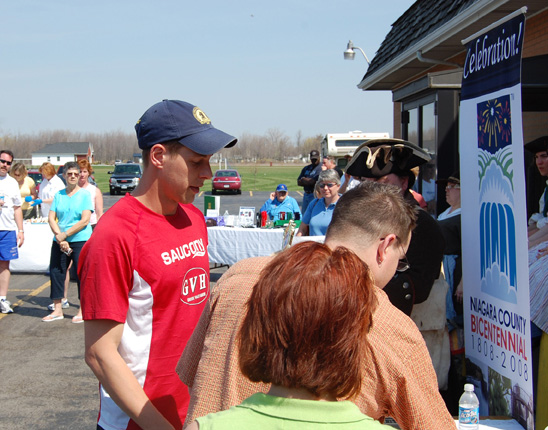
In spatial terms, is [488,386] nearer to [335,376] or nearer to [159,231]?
[159,231]

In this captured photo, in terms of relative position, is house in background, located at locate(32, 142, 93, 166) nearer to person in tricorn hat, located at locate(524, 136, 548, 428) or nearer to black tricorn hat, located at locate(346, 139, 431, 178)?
black tricorn hat, located at locate(346, 139, 431, 178)

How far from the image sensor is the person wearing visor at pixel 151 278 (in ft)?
6.47

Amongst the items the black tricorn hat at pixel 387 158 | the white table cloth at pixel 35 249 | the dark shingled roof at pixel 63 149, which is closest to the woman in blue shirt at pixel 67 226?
the white table cloth at pixel 35 249

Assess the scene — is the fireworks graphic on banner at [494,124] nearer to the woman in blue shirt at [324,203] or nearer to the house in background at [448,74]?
the house in background at [448,74]

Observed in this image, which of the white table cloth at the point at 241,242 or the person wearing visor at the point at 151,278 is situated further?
the white table cloth at the point at 241,242

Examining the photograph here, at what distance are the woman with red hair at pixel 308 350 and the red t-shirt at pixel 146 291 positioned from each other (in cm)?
82

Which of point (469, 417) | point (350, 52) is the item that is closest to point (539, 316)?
point (469, 417)

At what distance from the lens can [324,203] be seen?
8.28 meters

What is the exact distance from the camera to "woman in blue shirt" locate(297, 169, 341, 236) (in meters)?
8.02

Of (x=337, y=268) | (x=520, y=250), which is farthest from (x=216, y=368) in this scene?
(x=520, y=250)

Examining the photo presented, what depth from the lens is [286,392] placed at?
1.30 m

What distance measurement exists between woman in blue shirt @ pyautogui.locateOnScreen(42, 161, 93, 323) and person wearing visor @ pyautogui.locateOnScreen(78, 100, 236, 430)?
5.70 m

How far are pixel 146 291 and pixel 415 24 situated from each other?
9.16m

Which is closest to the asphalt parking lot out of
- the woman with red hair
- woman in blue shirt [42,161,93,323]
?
woman in blue shirt [42,161,93,323]
